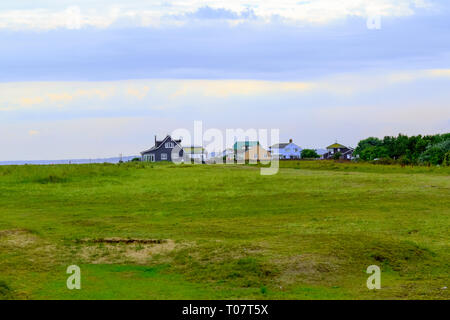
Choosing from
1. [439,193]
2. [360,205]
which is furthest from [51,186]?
[439,193]

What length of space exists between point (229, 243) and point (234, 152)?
124959 mm

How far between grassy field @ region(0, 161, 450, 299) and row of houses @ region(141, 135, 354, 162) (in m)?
72.1

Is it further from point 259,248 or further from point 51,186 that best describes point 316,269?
point 51,186

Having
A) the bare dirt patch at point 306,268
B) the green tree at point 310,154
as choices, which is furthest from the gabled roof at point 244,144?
the bare dirt patch at point 306,268

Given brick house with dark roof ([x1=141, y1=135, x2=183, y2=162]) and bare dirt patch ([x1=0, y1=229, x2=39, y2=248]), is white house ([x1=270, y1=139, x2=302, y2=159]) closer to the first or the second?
brick house with dark roof ([x1=141, y1=135, x2=183, y2=162])

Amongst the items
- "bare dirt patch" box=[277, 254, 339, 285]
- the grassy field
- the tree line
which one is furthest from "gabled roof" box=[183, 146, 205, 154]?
"bare dirt patch" box=[277, 254, 339, 285]

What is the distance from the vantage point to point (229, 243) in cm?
1638

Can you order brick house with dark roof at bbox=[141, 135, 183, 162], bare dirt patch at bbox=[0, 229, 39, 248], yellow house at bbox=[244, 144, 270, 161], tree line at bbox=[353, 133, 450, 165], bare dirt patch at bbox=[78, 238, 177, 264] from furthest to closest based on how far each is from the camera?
1. yellow house at bbox=[244, 144, 270, 161]
2. brick house with dark roof at bbox=[141, 135, 183, 162]
3. tree line at bbox=[353, 133, 450, 165]
4. bare dirt patch at bbox=[0, 229, 39, 248]
5. bare dirt patch at bbox=[78, 238, 177, 264]

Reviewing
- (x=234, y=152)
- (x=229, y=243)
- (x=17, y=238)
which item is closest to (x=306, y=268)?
(x=229, y=243)

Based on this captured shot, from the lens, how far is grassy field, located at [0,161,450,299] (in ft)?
41.7

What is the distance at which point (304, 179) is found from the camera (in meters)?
42.5

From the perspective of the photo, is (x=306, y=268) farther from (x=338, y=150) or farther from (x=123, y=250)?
(x=338, y=150)
